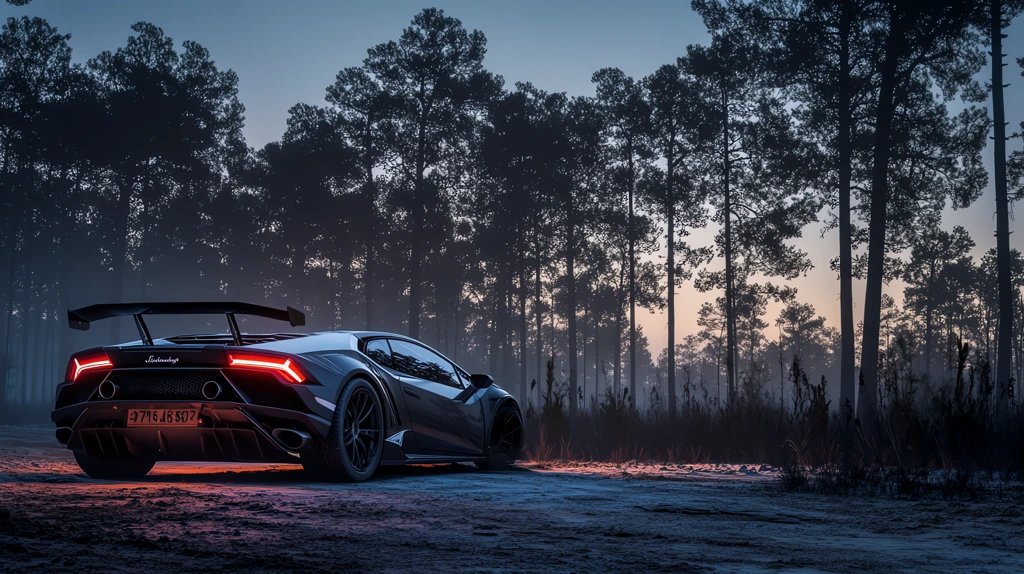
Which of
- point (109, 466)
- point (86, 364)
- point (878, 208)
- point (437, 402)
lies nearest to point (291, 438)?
point (86, 364)

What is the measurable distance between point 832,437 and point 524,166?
29860mm

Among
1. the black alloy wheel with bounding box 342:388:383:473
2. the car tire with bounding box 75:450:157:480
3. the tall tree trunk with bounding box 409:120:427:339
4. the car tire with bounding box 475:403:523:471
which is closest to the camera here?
the black alloy wheel with bounding box 342:388:383:473

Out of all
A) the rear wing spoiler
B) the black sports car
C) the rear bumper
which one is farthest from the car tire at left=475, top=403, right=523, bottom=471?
the rear wing spoiler

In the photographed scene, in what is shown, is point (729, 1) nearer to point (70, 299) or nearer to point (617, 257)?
point (617, 257)

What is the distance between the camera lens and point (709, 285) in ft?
117

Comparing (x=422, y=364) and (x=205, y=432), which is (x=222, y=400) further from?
(x=422, y=364)

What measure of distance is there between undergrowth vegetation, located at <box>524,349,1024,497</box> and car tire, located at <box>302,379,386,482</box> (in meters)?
3.25

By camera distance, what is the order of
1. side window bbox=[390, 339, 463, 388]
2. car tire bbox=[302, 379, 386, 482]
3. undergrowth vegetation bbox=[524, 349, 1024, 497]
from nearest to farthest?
car tire bbox=[302, 379, 386, 482], undergrowth vegetation bbox=[524, 349, 1024, 497], side window bbox=[390, 339, 463, 388]

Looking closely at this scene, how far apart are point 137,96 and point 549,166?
17.4 m

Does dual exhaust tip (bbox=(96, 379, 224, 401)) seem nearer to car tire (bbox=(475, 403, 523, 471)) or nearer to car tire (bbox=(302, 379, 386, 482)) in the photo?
car tire (bbox=(302, 379, 386, 482))

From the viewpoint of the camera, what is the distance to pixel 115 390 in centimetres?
642

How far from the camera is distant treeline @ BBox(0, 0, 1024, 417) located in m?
22.4

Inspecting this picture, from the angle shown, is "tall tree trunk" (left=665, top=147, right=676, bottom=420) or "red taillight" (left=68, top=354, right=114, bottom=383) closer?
"red taillight" (left=68, top=354, right=114, bottom=383)

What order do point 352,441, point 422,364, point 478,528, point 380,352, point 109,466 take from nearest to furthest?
1. point 478,528
2. point 352,441
3. point 109,466
4. point 380,352
5. point 422,364
